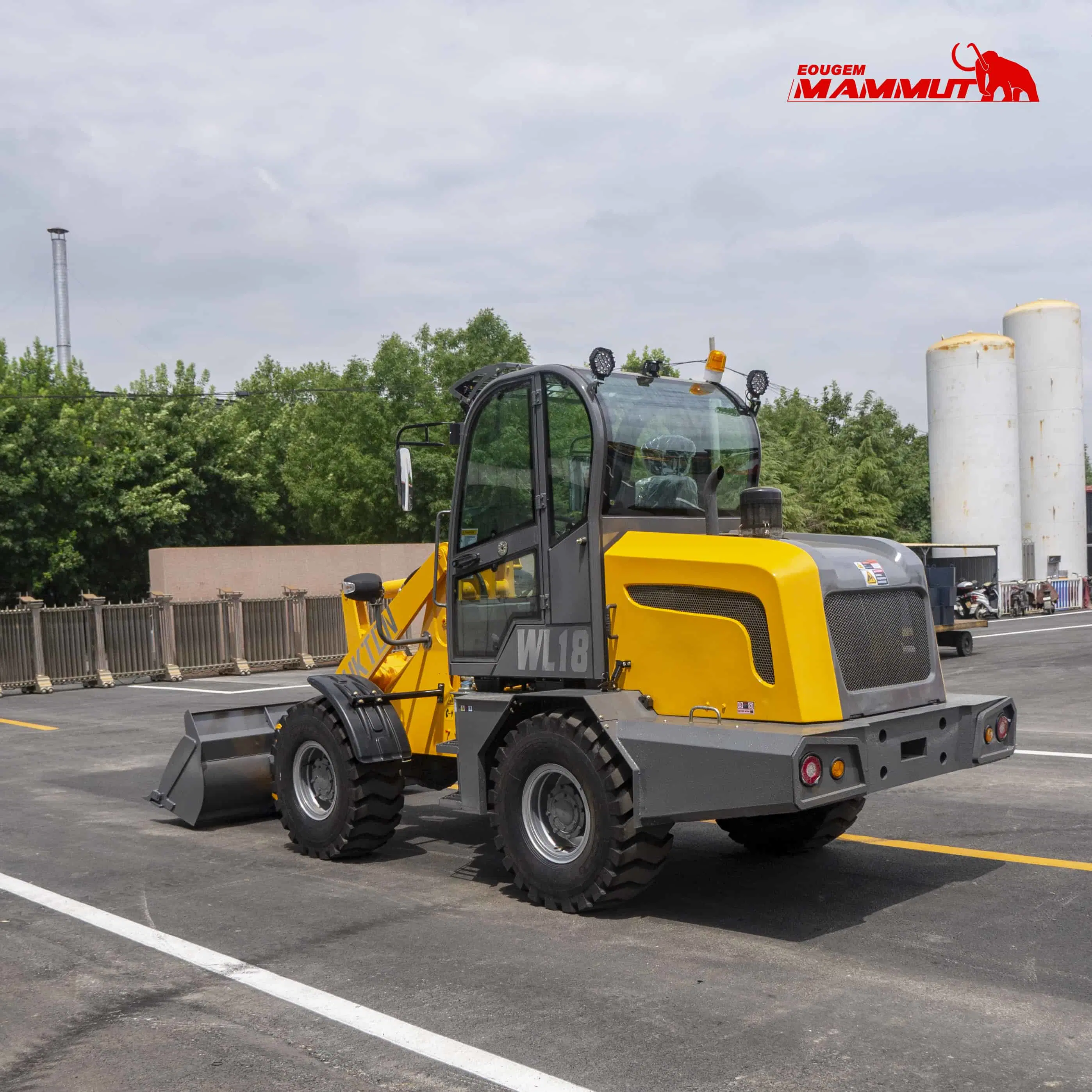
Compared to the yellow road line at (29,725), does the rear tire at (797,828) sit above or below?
above

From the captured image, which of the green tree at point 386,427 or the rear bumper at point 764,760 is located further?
the green tree at point 386,427

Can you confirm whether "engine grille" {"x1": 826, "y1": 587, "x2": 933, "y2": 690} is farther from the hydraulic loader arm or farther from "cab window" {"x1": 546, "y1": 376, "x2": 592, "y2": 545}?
the hydraulic loader arm

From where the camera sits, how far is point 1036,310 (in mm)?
44781

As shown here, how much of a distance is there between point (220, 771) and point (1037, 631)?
1033 inches

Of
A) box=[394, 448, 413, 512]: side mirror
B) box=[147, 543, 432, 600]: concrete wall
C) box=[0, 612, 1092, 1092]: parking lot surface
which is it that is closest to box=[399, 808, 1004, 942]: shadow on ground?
box=[0, 612, 1092, 1092]: parking lot surface

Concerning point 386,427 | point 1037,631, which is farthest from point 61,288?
point 1037,631

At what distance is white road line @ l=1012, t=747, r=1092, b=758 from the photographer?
38.5ft

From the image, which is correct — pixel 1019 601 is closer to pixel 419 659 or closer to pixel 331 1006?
pixel 419 659

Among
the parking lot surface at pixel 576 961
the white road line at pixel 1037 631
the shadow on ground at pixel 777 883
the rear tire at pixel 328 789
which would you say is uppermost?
the rear tire at pixel 328 789

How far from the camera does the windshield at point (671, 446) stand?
6.80 meters

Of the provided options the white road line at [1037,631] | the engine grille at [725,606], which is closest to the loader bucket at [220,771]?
the engine grille at [725,606]

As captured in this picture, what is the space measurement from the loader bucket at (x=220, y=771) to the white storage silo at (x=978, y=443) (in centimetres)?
3625

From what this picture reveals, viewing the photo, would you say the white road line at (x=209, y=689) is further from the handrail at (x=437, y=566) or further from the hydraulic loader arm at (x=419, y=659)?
the handrail at (x=437, y=566)

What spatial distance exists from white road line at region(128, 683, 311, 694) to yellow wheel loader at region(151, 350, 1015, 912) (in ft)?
42.5
